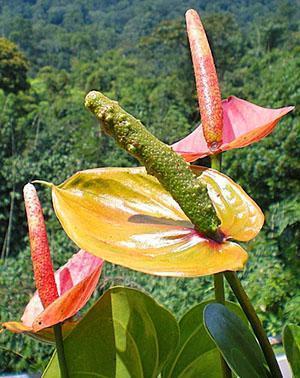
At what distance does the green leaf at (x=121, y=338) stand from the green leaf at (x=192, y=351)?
39mm

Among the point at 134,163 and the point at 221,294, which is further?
the point at 134,163

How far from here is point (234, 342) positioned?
11.6 inches

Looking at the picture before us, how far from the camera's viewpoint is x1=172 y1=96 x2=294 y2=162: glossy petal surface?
1.18 feet

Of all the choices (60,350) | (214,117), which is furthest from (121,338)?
(214,117)

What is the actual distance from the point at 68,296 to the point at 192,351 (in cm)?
12

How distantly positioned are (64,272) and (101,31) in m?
25.5

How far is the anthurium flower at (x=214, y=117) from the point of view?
1.20 ft

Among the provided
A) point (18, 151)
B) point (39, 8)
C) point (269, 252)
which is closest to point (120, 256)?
point (269, 252)

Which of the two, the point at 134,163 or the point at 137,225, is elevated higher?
the point at 137,225

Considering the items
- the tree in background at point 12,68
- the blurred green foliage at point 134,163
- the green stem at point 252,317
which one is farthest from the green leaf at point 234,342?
the tree in background at point 12,68

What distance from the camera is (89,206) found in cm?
30

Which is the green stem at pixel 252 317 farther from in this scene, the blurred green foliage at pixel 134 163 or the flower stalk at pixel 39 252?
the blurred green foliage at pixel 134 163

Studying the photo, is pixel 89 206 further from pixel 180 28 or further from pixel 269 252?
pixel 180 28

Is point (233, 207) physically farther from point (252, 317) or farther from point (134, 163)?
point (134, 163)
